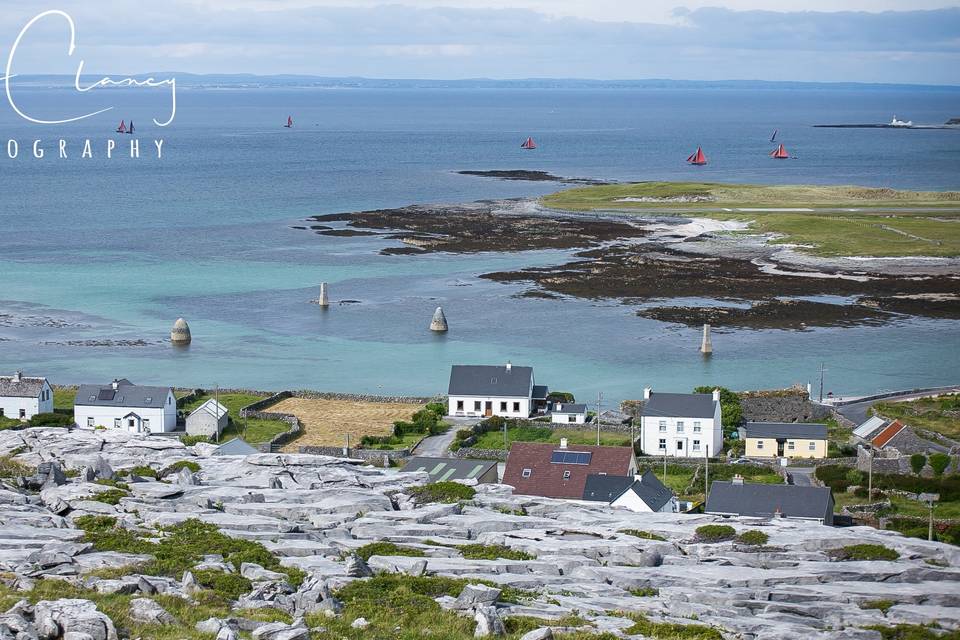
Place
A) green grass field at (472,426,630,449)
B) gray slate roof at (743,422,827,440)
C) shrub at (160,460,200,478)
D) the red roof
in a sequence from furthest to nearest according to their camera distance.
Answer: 1. green grass field at (472,426,630,449)
2. gray slate roof at (743,422,827,440)
3. the red roof
4. shrub at (160,460,200,478)

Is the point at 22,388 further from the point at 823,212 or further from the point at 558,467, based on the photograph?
the point at 823,212

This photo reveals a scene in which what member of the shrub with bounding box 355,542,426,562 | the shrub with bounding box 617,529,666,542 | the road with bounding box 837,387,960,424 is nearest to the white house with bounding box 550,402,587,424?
the road with bounding box 837,387,960,424

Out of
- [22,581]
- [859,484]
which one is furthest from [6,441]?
[859,484]

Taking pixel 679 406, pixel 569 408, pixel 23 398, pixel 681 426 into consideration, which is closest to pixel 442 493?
pixel 681 426

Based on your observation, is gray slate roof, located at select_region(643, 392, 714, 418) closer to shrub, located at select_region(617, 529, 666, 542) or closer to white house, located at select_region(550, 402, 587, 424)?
white house, located at select_region(550, 402, 587, 424)

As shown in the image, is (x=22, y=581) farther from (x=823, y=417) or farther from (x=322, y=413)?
(x=823, y=417)

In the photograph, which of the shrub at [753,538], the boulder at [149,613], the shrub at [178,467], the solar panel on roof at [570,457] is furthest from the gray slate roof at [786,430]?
the boulder at [149,613]
